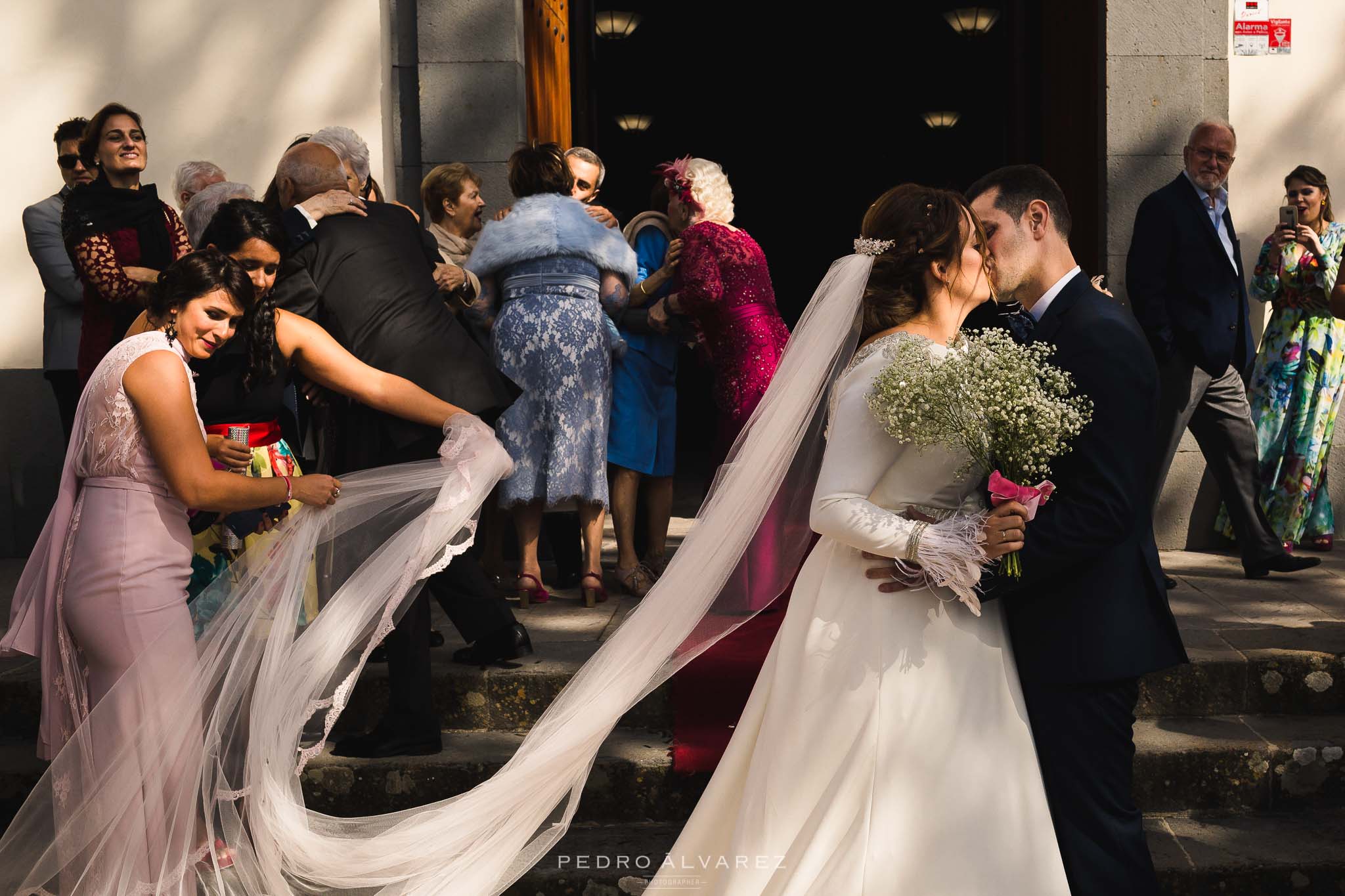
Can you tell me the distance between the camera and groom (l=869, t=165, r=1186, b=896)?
2.78 meters

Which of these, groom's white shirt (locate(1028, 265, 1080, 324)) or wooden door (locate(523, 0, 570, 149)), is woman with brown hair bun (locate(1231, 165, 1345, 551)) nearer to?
wooden door (locate(523, 0, 570, 149))

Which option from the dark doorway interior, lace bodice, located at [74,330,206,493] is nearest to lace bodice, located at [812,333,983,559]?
lace bodice, located at [74,330,206,493]

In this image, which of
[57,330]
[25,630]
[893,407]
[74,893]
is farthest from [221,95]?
[893,407]

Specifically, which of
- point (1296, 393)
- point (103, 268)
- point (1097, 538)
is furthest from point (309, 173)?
point (1296, 393)

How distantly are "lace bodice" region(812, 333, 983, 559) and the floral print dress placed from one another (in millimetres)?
4324

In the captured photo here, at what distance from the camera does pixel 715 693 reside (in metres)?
4.48

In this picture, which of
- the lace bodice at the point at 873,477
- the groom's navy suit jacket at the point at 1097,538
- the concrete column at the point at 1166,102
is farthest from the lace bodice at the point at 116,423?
the concrete column at the point at 1166,102

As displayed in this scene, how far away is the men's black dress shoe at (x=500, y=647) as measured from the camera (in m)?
4.70

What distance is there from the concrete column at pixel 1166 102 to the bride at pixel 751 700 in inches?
169

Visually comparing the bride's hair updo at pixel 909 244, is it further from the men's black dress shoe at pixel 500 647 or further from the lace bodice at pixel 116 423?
the men's black dress shoe at pixel 500 647

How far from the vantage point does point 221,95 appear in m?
6.97

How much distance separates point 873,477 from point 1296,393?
15.4ft

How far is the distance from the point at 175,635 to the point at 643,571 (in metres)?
2.67

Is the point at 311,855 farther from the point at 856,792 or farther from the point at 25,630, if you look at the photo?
the point at 856,792
